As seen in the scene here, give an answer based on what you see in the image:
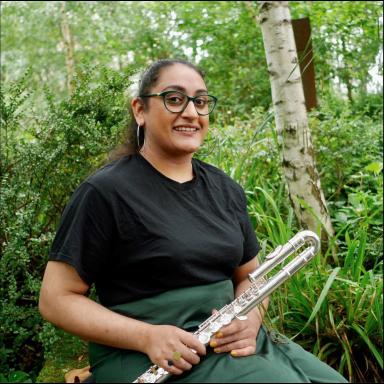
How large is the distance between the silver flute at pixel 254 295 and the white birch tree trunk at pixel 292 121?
1.66 metres

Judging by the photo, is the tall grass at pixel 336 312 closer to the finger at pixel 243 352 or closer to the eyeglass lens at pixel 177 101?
the finger at pixel 243 352

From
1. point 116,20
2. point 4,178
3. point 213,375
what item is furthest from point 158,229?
point 116,20

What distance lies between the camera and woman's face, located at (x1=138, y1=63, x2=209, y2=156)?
6.73 ft

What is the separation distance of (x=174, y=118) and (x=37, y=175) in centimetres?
115

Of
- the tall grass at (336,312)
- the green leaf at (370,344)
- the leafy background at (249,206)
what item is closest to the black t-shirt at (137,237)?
the leafy background at (249,206)

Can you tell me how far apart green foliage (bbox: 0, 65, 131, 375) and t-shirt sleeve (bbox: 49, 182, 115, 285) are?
86 centimetres

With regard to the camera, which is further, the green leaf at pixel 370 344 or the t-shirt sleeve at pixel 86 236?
the green leaf at pixel 370 344

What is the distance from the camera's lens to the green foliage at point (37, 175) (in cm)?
263

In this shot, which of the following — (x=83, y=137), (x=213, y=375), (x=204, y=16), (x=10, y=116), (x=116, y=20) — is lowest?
(x=213, y=375)

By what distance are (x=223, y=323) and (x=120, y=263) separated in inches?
16.3

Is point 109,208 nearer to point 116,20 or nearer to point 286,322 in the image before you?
point 286,322

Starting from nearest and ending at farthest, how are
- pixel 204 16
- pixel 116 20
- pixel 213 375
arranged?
1. pixel 213 375
2. pixel 204 16
3. pixel 116 20

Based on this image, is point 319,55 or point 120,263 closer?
point 120,263

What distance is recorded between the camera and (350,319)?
9.40ft
